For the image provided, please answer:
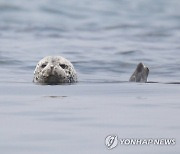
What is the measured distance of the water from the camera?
942 cm

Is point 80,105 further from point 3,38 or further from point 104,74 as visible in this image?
point 3,38

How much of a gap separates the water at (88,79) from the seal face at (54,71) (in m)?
0.26

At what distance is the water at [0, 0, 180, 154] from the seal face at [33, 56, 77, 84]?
0.84 feet

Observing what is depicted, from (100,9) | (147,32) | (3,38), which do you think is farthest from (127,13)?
(3,38)

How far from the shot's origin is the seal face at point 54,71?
13570mm

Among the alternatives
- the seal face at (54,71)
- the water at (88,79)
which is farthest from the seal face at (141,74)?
the seal face at (54,71)

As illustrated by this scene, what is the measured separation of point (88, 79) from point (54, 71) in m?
1.88

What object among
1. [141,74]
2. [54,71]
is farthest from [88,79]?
[54,71]

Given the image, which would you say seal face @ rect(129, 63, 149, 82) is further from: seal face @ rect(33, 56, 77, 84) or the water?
seal face @ rect(33, 56, 77, 84)

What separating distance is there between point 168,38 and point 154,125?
46.2 ft

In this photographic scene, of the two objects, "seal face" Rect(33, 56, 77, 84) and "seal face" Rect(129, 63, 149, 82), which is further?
"seal face" Rect(129, 63, 149, 82)

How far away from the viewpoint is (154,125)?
32.6 feet

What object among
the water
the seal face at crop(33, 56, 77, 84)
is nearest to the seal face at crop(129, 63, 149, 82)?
the water

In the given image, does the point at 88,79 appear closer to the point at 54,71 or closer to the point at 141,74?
the point at 141,74
